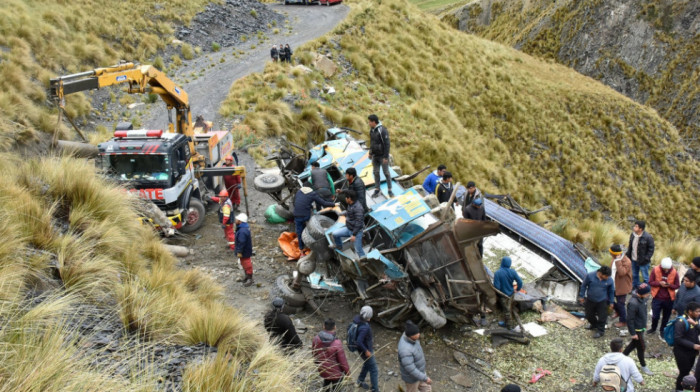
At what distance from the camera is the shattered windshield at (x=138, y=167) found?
9.87 meters

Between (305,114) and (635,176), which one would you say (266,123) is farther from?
(635,176)

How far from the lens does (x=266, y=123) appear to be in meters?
17.1

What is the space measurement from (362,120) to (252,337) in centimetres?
1449

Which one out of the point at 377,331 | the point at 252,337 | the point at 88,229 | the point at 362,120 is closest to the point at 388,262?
the point at 377,331

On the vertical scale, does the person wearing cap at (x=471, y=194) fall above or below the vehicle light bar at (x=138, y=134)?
below

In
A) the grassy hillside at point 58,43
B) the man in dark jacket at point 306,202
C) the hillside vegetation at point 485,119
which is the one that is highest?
the grassy hillside at point 58,43

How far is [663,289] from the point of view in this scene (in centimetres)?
823

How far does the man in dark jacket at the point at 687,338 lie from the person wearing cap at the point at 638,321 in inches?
27.5

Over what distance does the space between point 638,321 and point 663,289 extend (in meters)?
1.14

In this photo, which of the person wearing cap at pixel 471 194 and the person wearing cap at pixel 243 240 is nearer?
the person wearing cap at pixel 243 240

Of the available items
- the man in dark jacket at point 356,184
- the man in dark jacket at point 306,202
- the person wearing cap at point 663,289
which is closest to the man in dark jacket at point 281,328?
the man in dark jacket at point 356,184

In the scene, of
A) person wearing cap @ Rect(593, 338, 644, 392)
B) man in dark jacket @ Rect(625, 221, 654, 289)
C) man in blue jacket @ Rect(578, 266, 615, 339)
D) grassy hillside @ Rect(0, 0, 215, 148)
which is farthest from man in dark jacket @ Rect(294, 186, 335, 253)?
grassy hillside @ Rect(0, 0, 215, 148)

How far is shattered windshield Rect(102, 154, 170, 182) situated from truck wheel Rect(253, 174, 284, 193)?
210 centimetres

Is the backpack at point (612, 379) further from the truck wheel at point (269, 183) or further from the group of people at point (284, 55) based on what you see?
the group of people at point (284, 55)
